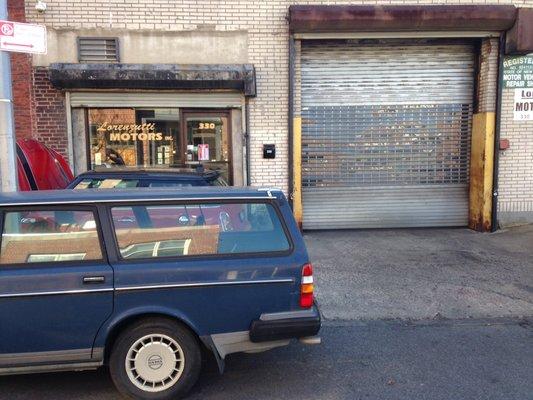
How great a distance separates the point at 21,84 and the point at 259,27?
4.57 m

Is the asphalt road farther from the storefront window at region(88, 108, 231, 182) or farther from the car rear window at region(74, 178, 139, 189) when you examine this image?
the storefront window at region(88, 108, 231, 182)

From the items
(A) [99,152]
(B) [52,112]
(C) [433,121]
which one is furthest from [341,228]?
(B) [52,112]

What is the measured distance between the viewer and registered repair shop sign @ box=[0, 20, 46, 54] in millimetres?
4758

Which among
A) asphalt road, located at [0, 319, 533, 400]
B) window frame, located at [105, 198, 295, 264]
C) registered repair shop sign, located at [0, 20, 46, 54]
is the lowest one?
asphalt road, located at [0, 319, 533, 400]

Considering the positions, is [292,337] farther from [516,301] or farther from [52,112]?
[52,112]

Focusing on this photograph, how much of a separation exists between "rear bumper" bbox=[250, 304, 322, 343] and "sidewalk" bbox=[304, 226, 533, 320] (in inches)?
68.4

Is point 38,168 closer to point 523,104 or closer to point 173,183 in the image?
point 173,183

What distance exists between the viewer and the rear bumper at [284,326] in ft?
11.4

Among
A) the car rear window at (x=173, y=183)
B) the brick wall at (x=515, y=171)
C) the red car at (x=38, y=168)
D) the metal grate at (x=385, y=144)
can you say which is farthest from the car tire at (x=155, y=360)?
the brick wall at (x=515, y=171)

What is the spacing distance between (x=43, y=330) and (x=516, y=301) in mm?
5158

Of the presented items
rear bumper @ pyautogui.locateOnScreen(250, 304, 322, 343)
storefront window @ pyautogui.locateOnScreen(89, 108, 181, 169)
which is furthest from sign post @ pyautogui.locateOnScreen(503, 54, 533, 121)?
rear bumper @ pyautogui.locateOnScreen(250, 304, 322, 343)

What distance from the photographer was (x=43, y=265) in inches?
131

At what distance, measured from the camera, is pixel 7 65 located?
5.02m

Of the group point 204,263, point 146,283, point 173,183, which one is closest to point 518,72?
point 173,183
